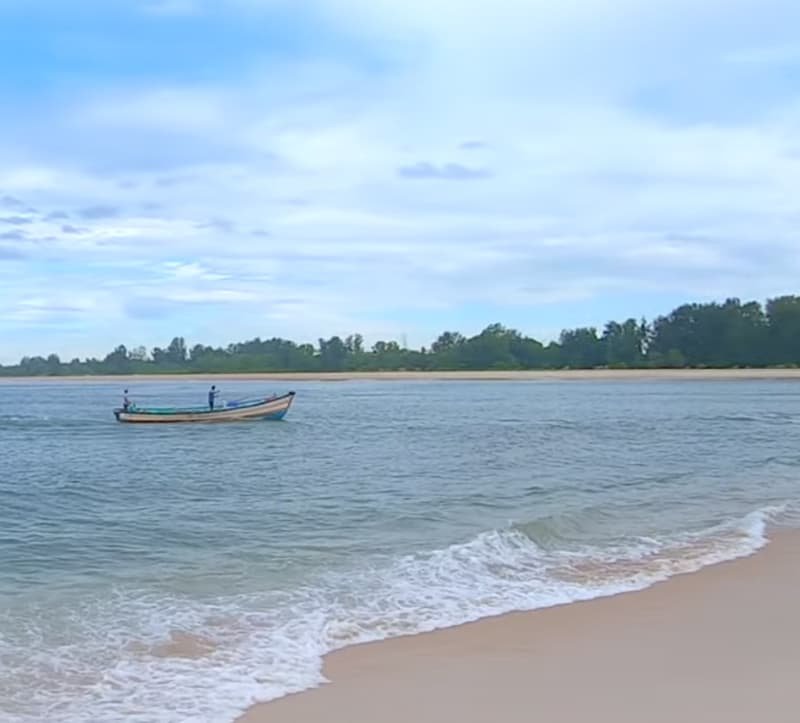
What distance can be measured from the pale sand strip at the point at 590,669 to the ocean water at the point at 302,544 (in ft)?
1.44

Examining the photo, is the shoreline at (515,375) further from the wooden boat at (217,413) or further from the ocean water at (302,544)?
the ocean water at (302,544)

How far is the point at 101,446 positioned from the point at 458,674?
89.5 ft

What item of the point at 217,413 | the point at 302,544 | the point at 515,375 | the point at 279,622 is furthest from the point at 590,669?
the point at 515,375

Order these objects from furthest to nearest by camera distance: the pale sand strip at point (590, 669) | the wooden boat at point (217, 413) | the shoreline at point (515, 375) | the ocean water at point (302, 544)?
the shoreline at point (515, 375)
the wooden boat at point (217, 413)
the ocean water at point (302, 544)
the pale sand strip at point (590, 669)

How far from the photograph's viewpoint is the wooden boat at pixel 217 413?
4344 centimetres

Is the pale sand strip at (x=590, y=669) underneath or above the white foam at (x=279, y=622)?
above

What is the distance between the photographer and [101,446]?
32000 mm

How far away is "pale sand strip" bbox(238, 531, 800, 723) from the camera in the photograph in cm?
590

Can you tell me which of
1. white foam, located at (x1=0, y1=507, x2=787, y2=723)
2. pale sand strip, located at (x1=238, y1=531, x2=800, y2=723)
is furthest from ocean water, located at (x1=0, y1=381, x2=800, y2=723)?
pale sand strip, located at (x1=238, y1=531, x2=800, y2=723)

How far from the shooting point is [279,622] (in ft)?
27.9

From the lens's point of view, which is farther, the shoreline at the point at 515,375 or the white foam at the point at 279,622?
the shoreline at the point at 515,375

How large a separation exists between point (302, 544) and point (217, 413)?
1285 inches

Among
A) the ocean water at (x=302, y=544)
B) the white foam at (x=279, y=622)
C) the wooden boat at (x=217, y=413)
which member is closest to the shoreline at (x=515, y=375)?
the wooden boat at (x=217, y=413)

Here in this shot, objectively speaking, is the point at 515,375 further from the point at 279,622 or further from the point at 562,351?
the point at 279,622
